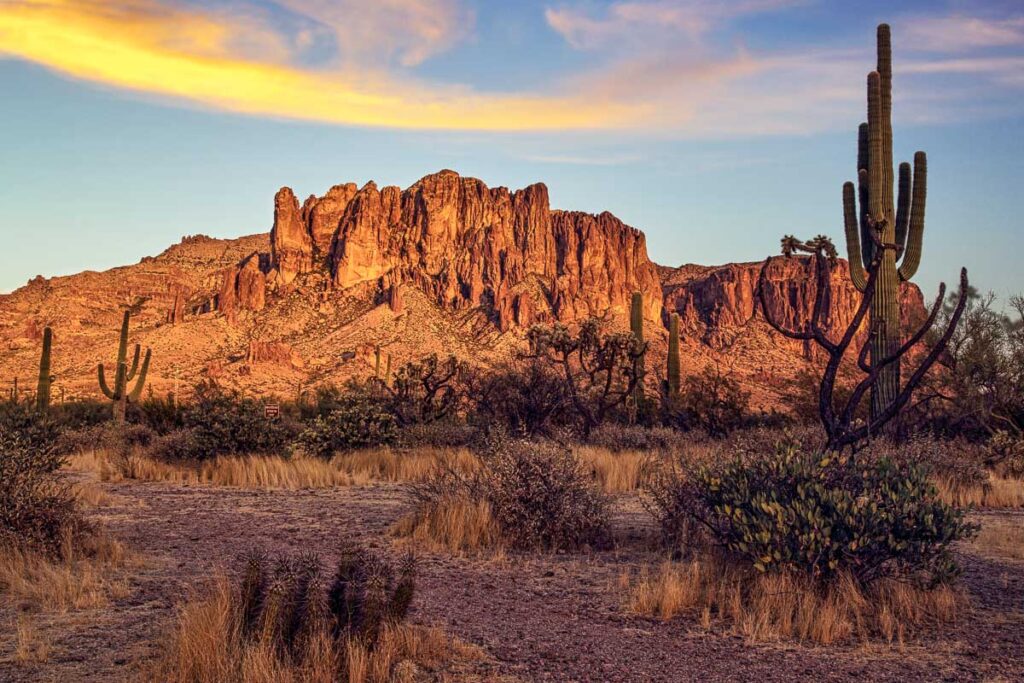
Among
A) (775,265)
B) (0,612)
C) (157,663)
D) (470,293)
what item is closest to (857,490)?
(157,663)

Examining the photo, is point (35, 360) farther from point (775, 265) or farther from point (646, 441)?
point (775, 265)

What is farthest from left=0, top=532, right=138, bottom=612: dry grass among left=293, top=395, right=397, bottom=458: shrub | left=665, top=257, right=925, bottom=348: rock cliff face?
left=665, top=257, right=925, bottom=348: rock cliff face

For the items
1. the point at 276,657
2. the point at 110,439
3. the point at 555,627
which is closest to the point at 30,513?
the point at 276,657

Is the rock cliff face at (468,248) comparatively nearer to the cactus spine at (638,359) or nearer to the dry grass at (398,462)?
the cactus spine at (638,359)

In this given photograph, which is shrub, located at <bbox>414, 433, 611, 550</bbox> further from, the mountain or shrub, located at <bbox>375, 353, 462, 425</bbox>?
the mountain

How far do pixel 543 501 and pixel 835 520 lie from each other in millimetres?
3432

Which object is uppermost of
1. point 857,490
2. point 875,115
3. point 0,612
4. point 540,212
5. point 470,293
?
point 540,212

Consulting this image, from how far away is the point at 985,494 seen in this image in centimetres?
1309

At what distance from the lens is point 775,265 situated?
11656 cm

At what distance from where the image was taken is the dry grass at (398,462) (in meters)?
16.3

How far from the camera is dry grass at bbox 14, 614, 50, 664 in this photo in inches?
212

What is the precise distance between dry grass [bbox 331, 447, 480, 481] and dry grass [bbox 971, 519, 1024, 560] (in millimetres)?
8404

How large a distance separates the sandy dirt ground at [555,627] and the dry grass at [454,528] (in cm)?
30

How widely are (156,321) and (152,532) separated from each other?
288 feet
